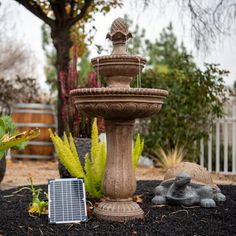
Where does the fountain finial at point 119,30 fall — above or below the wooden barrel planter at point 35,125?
above

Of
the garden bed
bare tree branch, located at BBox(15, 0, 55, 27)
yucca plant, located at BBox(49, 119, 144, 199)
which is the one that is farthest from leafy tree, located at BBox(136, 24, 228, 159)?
yucca plant, located at BBox(49, 119, 144, 199)

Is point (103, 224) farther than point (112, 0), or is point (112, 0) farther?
point (112, 0)

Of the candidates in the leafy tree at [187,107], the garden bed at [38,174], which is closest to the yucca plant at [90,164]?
the garden bed at [38,174]

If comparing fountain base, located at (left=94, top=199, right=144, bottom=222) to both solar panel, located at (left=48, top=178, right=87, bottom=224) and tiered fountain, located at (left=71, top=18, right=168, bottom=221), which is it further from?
solar panel, located at (left=48, top=178, right=87, bottom=224)

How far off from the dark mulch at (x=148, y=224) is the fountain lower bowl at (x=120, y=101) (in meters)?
0.90

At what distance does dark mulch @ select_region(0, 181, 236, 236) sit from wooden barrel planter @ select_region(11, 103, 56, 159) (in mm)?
5718

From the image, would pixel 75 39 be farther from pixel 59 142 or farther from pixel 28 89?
pixel 59 142

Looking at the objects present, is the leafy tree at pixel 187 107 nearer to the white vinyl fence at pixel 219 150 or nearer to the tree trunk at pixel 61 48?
the white vinyl fence at pixel 219 150

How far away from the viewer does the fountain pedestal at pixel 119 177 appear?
3926 mm

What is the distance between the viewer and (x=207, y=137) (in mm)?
8992

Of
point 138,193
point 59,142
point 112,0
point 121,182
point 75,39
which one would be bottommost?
point 138,193

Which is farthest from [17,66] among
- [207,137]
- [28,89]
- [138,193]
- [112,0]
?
[138,193]

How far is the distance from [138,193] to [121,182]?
1.47 metres

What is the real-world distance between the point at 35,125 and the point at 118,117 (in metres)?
6.74
